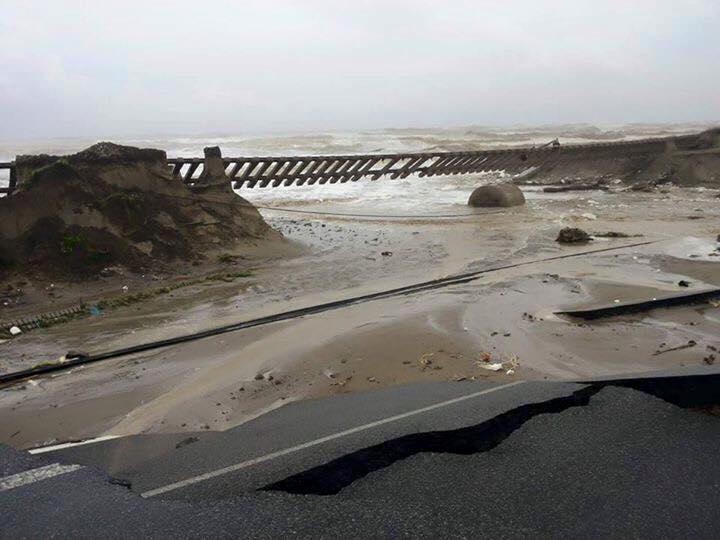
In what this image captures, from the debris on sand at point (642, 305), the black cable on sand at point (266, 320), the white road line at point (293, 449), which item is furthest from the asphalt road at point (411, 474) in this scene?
the debris on sand at point (642, 305)

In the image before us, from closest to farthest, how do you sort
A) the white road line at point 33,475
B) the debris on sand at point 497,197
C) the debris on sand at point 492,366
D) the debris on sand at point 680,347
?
the white road line at point 33,475 → the debris on sand at point 492,366 → the debris on sand at point 680,347 → the debris on sand at point 497,197

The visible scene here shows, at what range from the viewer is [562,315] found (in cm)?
615

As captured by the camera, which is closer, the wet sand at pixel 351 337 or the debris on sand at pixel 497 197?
the wet sand at pixel 351 337

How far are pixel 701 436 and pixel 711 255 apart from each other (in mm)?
7379

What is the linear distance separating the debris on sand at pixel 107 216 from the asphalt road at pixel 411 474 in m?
5.59

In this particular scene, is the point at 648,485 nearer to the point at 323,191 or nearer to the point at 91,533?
the point at 91,533

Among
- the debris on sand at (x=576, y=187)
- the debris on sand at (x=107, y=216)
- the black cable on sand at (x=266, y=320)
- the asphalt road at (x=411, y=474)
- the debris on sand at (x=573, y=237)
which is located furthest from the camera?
the debris on sand at (x=576, y=187)

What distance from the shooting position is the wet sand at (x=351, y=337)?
4.45m

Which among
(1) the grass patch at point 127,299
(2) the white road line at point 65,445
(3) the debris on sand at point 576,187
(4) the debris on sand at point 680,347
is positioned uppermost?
(3) the debris on sand at point 576,187

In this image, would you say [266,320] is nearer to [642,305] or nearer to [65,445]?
[65,445]

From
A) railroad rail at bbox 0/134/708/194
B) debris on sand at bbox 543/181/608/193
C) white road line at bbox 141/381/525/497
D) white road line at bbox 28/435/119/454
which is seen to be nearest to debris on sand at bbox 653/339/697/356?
white road line at bbox 141/381/525/497

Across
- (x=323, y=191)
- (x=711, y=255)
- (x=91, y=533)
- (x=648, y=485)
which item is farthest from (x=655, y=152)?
(x=91, y=533)

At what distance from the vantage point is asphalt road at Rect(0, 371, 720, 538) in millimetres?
2598

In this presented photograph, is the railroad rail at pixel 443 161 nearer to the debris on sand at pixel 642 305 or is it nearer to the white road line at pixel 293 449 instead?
the debris on sand at pixel 642 305
